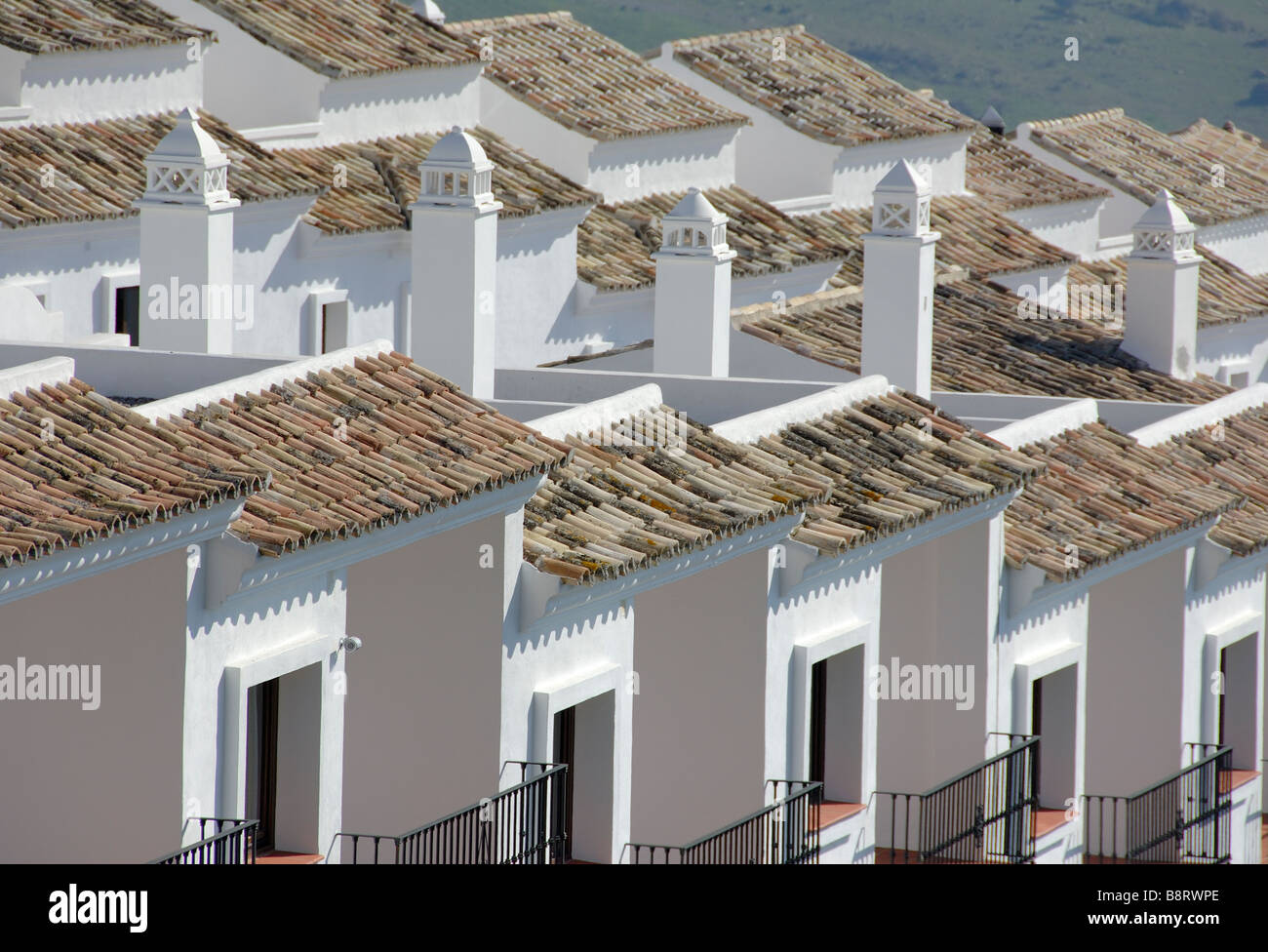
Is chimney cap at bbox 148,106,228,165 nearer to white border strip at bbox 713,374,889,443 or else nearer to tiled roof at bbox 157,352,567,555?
tiled roof at bbox 157,352,567,555

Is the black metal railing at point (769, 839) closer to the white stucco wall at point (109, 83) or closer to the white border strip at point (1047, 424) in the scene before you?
the white border strip at point (1047, 424)

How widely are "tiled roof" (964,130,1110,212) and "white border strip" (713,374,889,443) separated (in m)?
20.1

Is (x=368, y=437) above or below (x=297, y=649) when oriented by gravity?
above

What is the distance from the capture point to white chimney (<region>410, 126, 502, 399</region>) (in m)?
20.2

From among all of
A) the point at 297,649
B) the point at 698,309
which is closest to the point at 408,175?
the point at 698,309

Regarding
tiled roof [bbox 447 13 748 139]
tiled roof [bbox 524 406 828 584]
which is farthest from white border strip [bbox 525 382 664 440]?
tiled roof [bbox 447 13 748 139]

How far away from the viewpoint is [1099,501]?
22734 mm

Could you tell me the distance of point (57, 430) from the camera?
1438 cm

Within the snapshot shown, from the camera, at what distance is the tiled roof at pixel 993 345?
1154 inches

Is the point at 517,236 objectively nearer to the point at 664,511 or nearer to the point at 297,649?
the point at 664,511

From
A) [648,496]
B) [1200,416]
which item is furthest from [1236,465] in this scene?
[648,496]

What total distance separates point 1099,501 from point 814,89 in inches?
739
